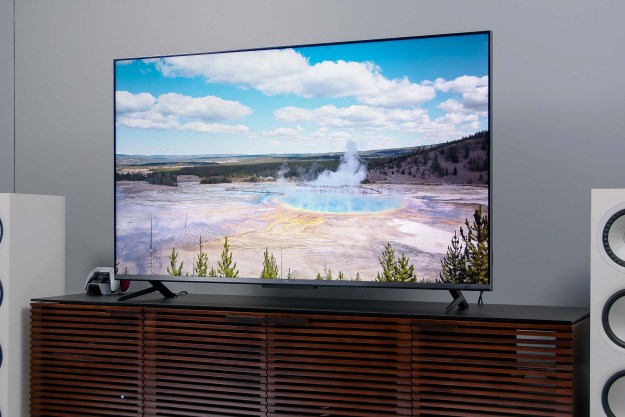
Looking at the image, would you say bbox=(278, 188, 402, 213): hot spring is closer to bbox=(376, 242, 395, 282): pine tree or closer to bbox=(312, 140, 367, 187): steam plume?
bbox=(312, 140, 367, 187): steam plume

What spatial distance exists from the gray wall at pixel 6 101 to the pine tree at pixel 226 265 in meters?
1.50

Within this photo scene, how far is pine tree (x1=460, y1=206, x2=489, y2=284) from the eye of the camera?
2.81 meters

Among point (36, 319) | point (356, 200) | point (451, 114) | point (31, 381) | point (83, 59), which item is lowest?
point (31, 381)

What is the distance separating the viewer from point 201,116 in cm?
321

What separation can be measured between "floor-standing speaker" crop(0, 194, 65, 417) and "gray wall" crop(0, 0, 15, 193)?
25.9 inches

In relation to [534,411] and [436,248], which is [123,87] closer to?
[436,248]

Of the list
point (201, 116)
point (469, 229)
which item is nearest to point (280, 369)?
point (469, 229)

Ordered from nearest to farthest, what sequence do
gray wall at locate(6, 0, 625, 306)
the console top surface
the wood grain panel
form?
the wood grain panel → the console top surface → gray wall at locate(6, 0, 625, 306)

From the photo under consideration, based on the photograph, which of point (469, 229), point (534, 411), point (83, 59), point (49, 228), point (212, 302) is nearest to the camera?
point (534, 411)

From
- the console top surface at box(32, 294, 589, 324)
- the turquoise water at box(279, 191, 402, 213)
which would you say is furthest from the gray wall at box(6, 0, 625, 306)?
the turquoise water at box(279, 191, 402, 213)

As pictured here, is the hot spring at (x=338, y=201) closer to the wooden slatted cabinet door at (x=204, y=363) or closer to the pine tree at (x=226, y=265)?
the pine tree at (x=226, y=265)

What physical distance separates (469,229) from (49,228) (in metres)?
1.95

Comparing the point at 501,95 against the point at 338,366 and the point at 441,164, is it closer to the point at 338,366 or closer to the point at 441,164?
the point at 441,164

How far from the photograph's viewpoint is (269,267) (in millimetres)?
3113
